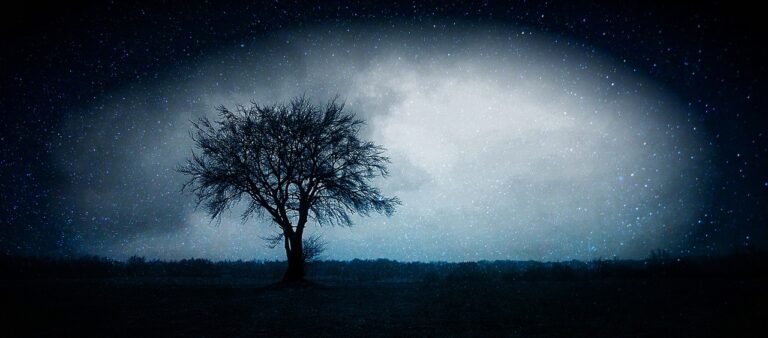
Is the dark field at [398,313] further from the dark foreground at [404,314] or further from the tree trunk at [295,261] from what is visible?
the tree trunk at [295,261]

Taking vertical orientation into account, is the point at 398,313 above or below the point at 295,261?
below

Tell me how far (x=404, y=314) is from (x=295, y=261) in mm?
12683

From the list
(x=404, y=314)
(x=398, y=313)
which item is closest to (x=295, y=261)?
(x=398, y=313)

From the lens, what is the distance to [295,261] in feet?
70.6

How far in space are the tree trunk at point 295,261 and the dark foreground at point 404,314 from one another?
21.0ft

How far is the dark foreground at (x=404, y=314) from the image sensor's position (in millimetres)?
7965

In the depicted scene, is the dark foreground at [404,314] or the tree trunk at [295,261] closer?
the dark foreground at [404,314]

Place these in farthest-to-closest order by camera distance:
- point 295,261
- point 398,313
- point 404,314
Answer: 1. point 295,261
2. point 398,313
3. point 404,314

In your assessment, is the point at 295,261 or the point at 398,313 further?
the point at 295,261

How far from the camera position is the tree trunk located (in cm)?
2131

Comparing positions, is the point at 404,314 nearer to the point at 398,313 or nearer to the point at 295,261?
the point at 398,313

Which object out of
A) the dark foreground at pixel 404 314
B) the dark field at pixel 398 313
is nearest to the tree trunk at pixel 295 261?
the dark field at pixel 398 313

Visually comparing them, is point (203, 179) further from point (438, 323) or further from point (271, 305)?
point (438, 323)

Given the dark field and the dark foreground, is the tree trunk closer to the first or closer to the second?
the dark field
